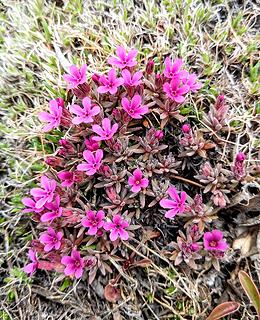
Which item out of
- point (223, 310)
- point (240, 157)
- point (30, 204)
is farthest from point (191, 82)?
point (223, 310)

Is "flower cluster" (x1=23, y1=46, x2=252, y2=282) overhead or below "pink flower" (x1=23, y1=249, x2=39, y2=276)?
overhead

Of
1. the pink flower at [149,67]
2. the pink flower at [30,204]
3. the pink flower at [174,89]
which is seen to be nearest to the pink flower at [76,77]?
the pink flower at [149,67]

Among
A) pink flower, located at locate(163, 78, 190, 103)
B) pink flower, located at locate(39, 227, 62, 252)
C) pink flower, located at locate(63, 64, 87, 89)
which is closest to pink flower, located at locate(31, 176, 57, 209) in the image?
pink flower, located at locate(39, 227, 62, 252)

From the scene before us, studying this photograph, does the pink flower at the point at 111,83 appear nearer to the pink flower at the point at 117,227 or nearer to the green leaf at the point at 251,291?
the pink flower at the point at 117,227

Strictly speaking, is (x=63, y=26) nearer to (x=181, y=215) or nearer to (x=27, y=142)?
(x=27, y=142)

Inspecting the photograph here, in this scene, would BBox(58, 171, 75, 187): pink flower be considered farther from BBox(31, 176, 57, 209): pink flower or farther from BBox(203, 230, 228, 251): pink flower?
BBox(203, 230, 228, 251): pink flower

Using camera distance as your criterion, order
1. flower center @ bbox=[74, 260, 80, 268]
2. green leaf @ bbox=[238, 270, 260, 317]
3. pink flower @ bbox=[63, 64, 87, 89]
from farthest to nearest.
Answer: pink flower @ bbox=[63, 64, 87, 89]
flower center @ bbox=[74, 260, 80, 268]
green leaf @ bbox=[238, 270, 260, 317]

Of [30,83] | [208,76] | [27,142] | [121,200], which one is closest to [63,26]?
[30,83]
